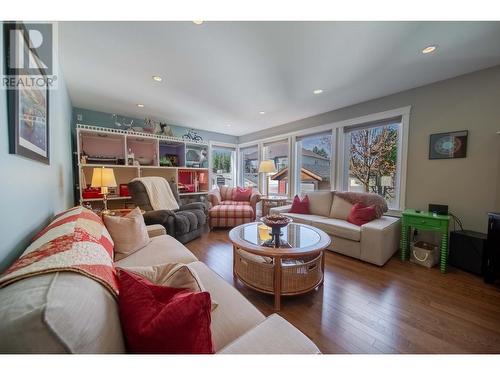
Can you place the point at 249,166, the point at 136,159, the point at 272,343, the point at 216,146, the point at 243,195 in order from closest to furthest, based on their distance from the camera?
the point at 272,343
the point at 136,159
the point at 243,195
the point at 216,146
the point at 249,166

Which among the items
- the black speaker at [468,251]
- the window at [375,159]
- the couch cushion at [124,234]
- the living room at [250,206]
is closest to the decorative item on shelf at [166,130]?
the living room at [250,206]

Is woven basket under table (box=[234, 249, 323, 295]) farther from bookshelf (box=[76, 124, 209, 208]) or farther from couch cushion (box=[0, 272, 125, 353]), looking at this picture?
bookshelf (box=[76, 124, 209, 208])

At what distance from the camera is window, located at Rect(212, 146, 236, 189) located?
203 inches

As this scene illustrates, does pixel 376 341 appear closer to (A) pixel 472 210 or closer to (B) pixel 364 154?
(A) pixel 472 210

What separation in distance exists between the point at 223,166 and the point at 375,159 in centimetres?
360

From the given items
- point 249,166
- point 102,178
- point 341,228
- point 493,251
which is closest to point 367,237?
point 341,228

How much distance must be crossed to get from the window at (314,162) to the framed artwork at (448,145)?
4.51 ft

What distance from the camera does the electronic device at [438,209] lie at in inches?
90.7

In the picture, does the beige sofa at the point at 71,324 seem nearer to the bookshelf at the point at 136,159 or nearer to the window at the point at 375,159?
the window at the point at 375,159

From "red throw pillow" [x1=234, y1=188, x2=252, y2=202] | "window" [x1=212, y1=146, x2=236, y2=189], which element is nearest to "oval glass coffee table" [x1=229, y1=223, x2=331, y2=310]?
"red throw pillow" [x1=234, y1=188, x2=252, y2=202]

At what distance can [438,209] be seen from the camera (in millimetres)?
2354

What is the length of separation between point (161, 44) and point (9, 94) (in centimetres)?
121

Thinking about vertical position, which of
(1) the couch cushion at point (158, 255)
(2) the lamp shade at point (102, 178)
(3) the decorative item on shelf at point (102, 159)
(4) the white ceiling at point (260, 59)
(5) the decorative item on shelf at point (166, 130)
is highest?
(4) the white ceiling at point (260, 59)

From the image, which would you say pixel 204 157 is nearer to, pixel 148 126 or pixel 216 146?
pixel 216 146
